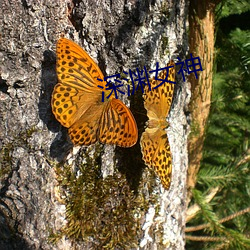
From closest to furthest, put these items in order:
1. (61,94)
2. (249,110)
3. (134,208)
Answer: (61,94) < (134,208) < (249,110)

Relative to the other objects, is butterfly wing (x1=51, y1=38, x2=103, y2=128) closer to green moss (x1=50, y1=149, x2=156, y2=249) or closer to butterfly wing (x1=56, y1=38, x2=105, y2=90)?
butterfly wing (x1=56, y1=38, x2=105, y2=90)

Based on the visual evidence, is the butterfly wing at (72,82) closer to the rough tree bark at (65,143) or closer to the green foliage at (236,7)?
the rough tree bark at (65,143)

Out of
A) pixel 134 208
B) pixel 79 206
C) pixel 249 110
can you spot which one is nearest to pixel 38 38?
pixel 79 206

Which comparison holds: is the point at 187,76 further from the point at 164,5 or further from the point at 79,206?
the point at 79,206

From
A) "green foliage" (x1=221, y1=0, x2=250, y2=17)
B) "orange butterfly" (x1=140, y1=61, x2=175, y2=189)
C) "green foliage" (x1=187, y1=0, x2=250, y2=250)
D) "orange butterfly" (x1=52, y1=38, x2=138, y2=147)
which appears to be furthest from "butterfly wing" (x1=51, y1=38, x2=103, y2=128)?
"green foliage" (x1=221, y1=0, x2=250, y2=17)

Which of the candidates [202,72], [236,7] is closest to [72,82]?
[202,72]

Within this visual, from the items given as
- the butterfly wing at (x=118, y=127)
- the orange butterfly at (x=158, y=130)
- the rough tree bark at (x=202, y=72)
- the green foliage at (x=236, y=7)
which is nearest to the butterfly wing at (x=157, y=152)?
the orange butterfly at (x=158, y=130)
